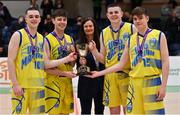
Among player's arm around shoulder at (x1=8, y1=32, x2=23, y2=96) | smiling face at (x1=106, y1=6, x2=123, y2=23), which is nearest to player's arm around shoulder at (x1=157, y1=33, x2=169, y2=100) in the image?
smiling face at (x1=106, y1=6, x2=123, y2=23)

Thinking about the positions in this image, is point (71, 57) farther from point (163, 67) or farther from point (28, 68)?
point (163, 67)

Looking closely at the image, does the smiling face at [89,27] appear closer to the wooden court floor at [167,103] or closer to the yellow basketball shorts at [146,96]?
the yellow basketball shorts at [146,96]

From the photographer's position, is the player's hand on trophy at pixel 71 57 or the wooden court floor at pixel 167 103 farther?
the wooden court floor at pixel 167 103

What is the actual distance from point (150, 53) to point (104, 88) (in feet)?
3.45

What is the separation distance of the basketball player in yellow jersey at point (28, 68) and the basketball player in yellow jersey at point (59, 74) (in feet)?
1.26

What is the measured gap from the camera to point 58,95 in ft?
19.4

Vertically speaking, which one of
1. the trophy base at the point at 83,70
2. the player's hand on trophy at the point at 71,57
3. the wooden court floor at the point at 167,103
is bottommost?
the wooden court floor at the point at 167,103

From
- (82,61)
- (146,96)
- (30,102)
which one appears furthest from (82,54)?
(146,96)

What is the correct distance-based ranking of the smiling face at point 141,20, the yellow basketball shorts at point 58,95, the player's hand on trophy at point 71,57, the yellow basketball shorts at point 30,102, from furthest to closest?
the yellow basketball shorts at point 58,95, the player's hand on trophy at point 71,57, the yellow basketball shorts at point 30,102, the smiling face at point 141,20

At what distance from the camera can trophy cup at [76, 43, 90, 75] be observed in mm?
5691

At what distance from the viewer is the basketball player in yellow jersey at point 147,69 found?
5.11 m

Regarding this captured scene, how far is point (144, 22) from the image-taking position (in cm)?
519

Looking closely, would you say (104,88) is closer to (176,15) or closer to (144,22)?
(144,22)

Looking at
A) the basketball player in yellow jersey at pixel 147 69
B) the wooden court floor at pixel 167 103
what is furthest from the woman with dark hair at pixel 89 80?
the wooden court floor at pixel 167 103
